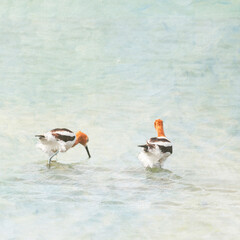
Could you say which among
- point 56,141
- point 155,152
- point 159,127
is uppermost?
point 159,127

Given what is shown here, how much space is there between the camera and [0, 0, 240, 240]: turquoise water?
10.0 ft

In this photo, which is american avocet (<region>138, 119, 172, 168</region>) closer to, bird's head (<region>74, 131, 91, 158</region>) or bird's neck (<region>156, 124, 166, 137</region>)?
bird's neck (<region>156, 124, 166, 137</region>)

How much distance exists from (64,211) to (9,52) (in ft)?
7.48

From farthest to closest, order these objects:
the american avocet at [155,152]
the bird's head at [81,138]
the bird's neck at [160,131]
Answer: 1. the bird's head at [81,138]
2. the bird's neck at [160,131]
3. the american avocet at [155,152]

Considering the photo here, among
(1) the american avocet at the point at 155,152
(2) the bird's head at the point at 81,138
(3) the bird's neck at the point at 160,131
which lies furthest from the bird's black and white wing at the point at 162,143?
(2) the bird's head at the point at 81,138

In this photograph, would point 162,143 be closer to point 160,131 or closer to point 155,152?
point 155,152

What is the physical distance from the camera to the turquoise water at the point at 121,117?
10.0ft

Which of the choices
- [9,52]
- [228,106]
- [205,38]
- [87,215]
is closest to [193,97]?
[228,106]

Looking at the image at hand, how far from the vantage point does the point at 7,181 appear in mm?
3596

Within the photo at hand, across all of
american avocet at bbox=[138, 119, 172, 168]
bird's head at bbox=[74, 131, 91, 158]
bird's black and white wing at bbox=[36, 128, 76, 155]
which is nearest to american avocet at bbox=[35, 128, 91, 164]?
bird's black and white wing at bbox=[36, 128, 76, 155]

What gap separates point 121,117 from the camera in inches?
176

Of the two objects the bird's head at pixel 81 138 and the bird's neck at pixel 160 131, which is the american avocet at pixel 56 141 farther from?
the bird's neck at pixel 160 131

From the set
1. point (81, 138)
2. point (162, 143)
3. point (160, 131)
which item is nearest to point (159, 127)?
point (160, 131)

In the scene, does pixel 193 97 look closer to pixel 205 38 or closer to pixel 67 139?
pixel 205 38
